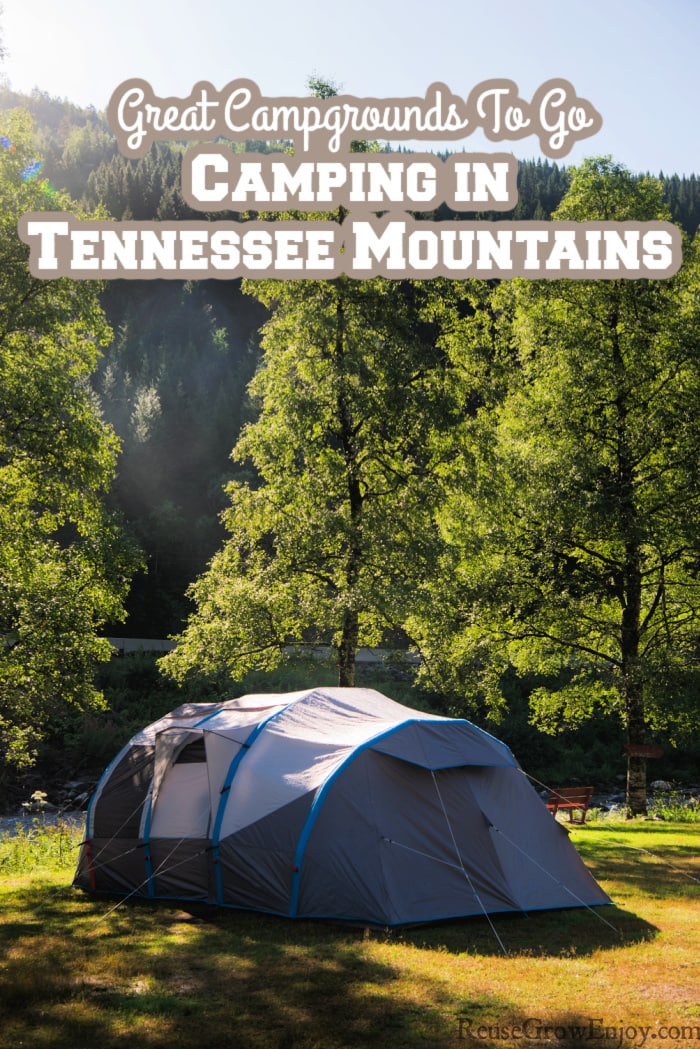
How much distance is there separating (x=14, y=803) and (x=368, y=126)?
20.7 m

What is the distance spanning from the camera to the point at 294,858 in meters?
9.19

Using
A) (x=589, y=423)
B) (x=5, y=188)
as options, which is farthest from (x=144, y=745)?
(x=589, y=423)

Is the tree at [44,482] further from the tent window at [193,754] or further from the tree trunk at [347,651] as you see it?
the tree trunk at [347,651]

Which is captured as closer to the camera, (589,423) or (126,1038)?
(126,1038)

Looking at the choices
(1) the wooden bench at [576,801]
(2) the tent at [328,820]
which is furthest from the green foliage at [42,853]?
(1) the wooden bench at [576,801]

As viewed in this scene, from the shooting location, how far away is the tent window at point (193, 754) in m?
10.5

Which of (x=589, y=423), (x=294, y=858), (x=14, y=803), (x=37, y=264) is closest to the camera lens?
(x=294, y=858)

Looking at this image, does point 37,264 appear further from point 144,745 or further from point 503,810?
point 503,810

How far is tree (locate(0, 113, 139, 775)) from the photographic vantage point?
13.3 m

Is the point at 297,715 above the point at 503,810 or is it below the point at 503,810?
above

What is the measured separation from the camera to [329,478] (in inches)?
680

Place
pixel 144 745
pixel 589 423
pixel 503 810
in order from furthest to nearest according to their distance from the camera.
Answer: pixel 589 423 < pixel 144 745 < pixel 503 810

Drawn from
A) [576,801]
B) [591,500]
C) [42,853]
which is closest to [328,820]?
[42,853]

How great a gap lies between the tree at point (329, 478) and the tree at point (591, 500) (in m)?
1.21
